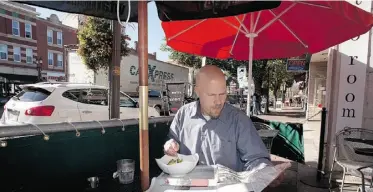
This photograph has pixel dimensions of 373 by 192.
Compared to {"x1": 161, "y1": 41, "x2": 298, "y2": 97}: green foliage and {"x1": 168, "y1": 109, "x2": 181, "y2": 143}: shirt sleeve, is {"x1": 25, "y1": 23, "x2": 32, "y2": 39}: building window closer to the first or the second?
{"x1": 161, "y1": 41, "x2": 298, "y2": 97}: green foliage

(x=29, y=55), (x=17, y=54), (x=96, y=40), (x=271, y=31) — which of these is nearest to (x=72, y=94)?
(x=96, y=40)

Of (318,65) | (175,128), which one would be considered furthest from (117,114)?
(318,65)

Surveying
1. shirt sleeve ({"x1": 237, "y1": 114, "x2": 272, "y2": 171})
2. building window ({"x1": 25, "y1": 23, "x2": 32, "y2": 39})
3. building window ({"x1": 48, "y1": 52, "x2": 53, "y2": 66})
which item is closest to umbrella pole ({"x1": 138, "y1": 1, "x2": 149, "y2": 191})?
shirt sleeve ({"x1": 237, "y1": 114, "x2": 272, "y2": 171})

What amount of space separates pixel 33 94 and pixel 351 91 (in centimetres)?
690

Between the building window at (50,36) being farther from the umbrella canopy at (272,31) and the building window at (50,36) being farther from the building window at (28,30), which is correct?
the umbrella canopy at (272,31)

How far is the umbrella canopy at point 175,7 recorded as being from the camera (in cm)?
150

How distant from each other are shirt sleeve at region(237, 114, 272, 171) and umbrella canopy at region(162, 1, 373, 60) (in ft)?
5.14

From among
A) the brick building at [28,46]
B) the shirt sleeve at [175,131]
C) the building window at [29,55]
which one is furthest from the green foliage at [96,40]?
the building window at [29,55]

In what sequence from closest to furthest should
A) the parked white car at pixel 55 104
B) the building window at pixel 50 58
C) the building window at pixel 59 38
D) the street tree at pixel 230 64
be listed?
the parked white car at pixel 55 104 < the street tree at pixel 230 64 < the building window at pixel 50 58 < the building window at pixel 59 38

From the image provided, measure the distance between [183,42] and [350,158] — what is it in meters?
3.03

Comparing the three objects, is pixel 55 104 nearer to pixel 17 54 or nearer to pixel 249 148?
pixel 249 148

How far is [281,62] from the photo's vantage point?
22906 mm

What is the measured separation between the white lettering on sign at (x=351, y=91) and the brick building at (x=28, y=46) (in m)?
30.3

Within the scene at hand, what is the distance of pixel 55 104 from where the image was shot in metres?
6.19
